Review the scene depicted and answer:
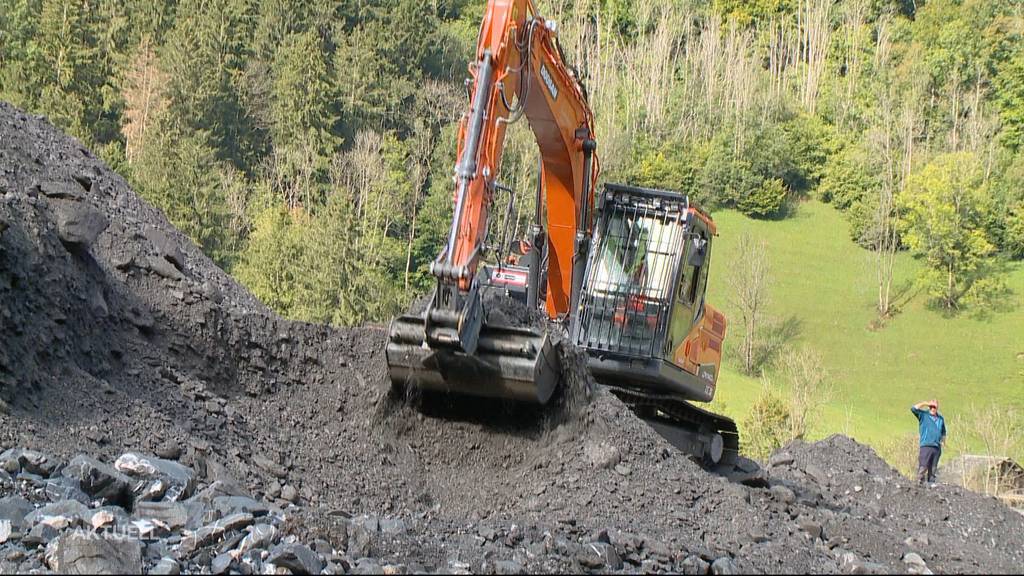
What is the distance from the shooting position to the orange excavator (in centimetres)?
817

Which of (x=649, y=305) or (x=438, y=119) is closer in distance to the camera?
(x=649, y=305)

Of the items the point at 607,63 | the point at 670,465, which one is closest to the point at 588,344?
the point at 670,465

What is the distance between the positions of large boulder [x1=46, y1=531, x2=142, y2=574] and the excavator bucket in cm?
298

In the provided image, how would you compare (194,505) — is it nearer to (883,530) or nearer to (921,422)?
(883,530)

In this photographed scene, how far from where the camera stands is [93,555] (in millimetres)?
4945

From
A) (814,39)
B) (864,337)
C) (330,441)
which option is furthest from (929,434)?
(814,39)

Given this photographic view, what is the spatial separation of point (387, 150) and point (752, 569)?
35.3 m

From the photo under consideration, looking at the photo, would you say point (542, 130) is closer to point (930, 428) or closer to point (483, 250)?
point (483, 250)

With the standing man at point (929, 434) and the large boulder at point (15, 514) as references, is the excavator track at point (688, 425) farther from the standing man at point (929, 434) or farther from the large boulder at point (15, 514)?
the large boulder at point (15, 514)

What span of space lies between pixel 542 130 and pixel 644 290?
6.22 ft

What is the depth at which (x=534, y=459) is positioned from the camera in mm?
8289

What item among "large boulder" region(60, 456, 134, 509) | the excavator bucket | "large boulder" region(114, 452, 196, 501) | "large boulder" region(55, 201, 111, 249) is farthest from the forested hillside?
"large boulder" region(60, 456, 134, 509)

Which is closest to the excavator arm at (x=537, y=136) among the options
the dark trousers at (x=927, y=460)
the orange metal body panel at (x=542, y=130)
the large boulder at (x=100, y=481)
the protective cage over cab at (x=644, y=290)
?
the orange metal body panel at (x=542, y=130)

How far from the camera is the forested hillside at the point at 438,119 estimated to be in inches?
1271
